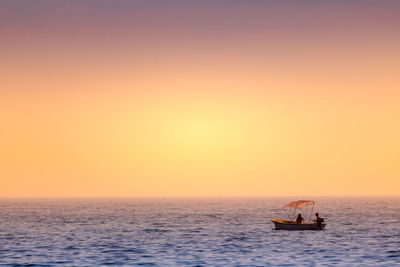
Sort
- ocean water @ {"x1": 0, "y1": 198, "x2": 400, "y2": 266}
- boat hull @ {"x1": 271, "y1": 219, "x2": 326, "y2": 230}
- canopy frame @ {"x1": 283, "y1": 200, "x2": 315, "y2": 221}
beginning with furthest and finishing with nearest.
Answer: canopy frame @ {"x1": 283, "y1": 200, "x2": 315, "y2": 221}, boat hull @ {"x1": 271, "y1": 219, "x2": 326, "y2": 230}, ocean water @ {"x1": 0, "y1": 198, "x2": 400, "y2": 266}

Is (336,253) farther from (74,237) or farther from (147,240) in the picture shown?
(74,237)

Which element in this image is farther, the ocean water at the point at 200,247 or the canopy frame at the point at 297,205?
the canopy frame at the point at 297,205

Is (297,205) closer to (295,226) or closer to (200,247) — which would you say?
(295,226)

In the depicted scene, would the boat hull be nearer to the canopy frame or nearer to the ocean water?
the ocean water

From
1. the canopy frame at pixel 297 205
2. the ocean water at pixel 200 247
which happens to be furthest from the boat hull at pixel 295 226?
the canopy frame at pixel 297 205

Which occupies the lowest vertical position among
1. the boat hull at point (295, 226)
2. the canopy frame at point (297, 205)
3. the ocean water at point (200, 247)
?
the ocean water at point (200, 247)

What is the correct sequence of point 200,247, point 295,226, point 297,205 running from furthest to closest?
point 297,205 → point 295,226 → point 200,247

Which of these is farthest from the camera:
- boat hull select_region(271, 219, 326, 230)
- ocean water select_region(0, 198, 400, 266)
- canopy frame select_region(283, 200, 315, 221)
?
canopy frame select_region(283, 200, 315, 221)

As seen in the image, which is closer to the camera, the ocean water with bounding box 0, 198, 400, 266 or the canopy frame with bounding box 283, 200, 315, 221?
the ocean water with bounding box 0, 198, 400, 266

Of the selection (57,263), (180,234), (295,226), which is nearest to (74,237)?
(180,234)

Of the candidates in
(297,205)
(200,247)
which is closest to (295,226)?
(297,205)

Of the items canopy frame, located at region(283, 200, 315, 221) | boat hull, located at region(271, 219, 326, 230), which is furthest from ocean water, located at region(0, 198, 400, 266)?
canopy frame, located at region(283, 200, 315, 221)

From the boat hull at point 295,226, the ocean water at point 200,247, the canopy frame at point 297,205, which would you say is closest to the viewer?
the ocean water at point 200,247

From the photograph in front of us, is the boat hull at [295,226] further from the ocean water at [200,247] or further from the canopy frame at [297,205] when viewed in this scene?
the canopy frame at [297,205]
